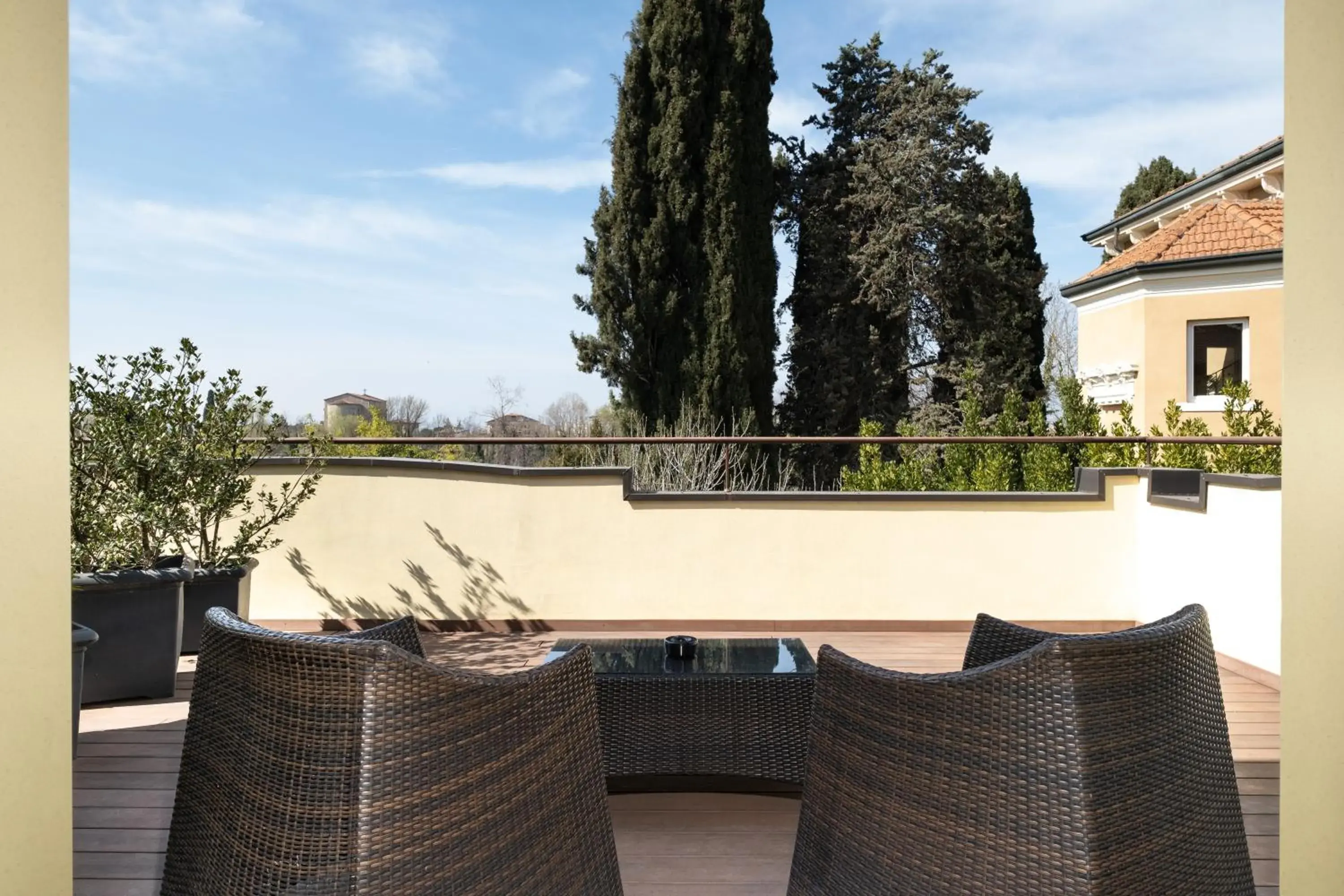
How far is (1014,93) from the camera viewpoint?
561 inches

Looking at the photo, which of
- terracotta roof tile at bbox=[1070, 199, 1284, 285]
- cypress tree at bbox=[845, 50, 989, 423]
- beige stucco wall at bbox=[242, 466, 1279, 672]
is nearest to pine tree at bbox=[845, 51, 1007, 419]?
cypress tree at bbox=[845, 50, 989, 423]

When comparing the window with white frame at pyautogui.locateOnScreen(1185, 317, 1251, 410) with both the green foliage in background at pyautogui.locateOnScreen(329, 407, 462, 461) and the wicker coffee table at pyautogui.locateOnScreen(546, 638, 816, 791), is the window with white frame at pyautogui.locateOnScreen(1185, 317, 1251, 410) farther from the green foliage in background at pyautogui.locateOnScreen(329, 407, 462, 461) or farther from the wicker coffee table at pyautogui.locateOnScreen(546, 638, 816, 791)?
the wicker coffee table at pyautogui.locateOnScreen(546, 638, 816, 791)

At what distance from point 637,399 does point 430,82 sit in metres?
5.97

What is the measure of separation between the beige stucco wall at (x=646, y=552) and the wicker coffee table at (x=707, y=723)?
7.18 ft

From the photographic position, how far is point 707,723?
2414mm

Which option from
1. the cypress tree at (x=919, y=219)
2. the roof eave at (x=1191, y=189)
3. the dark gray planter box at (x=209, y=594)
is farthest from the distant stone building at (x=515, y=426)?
the roof eave at (x=1191, y=189)

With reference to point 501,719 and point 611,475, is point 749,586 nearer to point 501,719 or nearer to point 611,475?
point 611,475

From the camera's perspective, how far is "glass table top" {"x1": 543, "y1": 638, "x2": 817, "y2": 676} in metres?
2.46

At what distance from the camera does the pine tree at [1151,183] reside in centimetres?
1669
